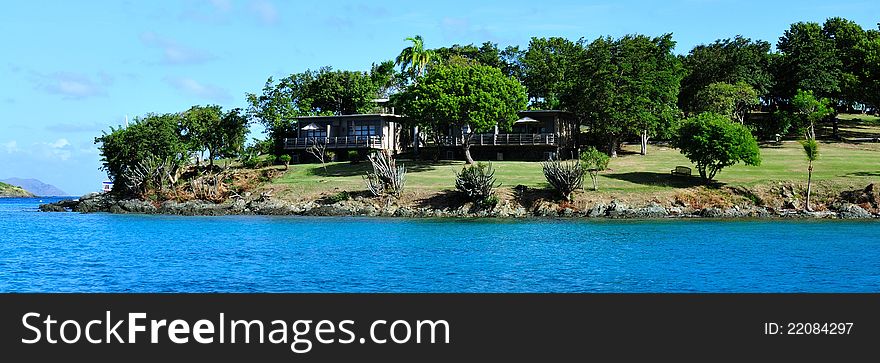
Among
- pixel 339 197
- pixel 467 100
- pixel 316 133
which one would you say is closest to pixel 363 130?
pixel 316 133

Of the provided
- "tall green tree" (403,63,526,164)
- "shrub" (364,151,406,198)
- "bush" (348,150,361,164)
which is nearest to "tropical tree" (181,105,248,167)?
"bush" (348,150,361,164)

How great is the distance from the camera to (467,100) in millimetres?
73625

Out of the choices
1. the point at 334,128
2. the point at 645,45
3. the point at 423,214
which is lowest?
the point at 423,214

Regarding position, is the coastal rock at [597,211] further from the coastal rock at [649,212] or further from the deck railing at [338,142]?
the deck railing at [338,142]

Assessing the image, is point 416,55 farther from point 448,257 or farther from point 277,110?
point 448,257

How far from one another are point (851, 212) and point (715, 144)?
10276 millimetres

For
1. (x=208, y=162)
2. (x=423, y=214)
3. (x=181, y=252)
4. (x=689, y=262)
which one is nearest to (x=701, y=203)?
(x=423, y=214)

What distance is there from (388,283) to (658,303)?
8.68 metres

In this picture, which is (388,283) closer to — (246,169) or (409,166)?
(409,166)

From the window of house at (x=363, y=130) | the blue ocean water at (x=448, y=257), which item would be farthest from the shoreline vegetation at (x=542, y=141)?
the blue ocean water at (x=448, y=257)

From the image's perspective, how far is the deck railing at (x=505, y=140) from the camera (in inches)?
3182

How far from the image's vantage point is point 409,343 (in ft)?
54.8

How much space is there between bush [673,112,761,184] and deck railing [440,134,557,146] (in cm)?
1810

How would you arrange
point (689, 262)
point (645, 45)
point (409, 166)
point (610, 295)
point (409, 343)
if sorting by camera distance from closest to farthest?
point (409, 343), point (610, 295), point (689, 262), point (409, 166), point (645, 45)
